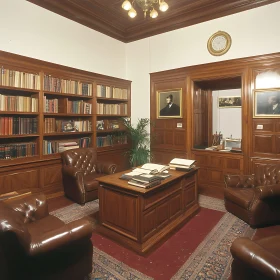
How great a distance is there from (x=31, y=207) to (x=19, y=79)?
2291 millimetres

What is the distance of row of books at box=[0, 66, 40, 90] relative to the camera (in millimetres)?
3441

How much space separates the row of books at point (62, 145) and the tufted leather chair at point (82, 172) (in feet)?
0.61

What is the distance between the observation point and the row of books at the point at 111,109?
5.02 metres

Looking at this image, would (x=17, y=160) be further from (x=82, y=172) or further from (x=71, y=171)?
(x=82, y=172)

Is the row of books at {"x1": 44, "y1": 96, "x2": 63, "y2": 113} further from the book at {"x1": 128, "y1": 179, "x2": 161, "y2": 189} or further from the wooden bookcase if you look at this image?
the book at {"x1": 128, "y1": 179, "x2": 161, "y2": 189}

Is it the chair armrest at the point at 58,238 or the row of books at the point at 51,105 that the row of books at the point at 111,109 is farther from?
the chair armrest at the point at 58,238

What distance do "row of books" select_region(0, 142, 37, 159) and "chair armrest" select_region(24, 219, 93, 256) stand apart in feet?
7.71

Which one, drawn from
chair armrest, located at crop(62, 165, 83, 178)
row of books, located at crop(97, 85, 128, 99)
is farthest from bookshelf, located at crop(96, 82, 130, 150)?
chair armrest, located at crop(62, 165, 83, 178)

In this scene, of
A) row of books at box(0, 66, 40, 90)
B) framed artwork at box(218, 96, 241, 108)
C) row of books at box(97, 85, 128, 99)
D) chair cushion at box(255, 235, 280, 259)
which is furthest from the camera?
framed artwork at box(218, 96, 241, 108)

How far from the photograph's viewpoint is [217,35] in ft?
14.5

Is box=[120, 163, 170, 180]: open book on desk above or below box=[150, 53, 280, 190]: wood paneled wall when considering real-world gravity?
below

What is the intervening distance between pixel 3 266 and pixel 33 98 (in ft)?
9.77

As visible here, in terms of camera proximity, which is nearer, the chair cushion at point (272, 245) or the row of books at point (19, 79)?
the chair cushion at point (272, 245)

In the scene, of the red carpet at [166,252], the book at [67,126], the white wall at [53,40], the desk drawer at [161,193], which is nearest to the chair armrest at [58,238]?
the red carpet at [166,252]
